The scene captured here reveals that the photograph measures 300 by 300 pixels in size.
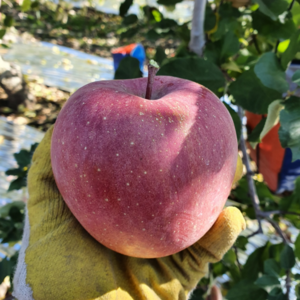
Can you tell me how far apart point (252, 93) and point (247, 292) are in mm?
500

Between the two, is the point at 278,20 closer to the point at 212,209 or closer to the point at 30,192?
the point at 212,209

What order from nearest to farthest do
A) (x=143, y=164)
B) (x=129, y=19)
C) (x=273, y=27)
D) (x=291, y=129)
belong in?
(x=143, y=164) < (x=291, y=129) < (x=273, y=27) < (x=129, y=19)

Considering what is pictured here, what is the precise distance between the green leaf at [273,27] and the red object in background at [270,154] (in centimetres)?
40

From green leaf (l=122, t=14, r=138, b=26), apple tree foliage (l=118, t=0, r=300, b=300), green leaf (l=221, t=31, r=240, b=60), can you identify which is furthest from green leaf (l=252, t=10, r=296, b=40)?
green leaf (l=122, t=14, r=138, b=26)

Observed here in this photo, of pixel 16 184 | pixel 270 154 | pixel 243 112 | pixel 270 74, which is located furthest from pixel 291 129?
pixel 16 184

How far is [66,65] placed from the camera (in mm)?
2803

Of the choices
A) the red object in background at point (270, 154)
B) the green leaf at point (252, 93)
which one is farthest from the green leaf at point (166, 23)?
the red object in background at point (270, 154)

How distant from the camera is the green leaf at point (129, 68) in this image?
79cm

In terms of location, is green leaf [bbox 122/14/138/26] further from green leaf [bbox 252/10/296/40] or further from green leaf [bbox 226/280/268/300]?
green leaf [bbox 226/280/268/300]

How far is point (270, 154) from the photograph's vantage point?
3.99 feet

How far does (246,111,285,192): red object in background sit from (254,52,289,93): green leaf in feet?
1.56

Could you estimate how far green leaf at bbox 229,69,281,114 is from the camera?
698 mm

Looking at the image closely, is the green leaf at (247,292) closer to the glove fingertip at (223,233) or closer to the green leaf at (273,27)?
the glove fingertip at (223,233)

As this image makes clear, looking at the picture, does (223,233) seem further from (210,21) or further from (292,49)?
(210,21)
